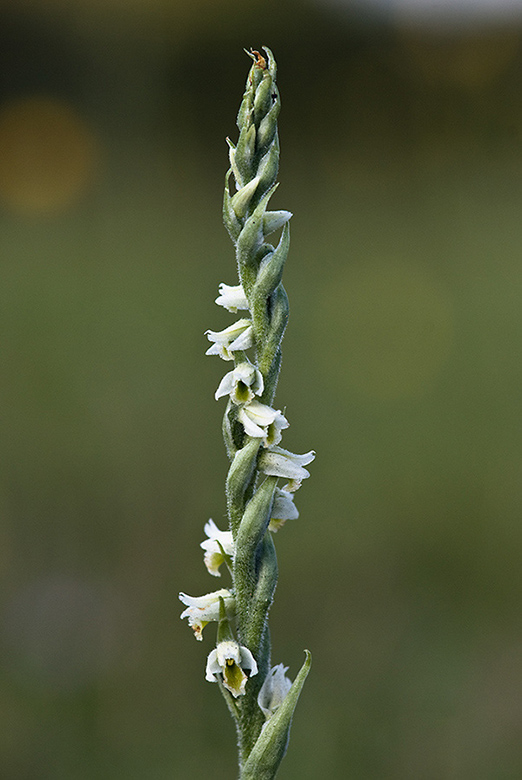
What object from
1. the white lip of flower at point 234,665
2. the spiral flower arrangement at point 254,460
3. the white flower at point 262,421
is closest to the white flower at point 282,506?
the spiral flower arrangement at point 254,460

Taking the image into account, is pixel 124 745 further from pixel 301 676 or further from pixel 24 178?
pixel 24 178

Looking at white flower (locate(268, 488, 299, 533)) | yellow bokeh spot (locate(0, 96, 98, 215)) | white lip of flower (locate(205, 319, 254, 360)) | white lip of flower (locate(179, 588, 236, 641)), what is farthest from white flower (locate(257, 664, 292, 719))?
yellow bokeh spot (locate(0, 96, 98, 215))

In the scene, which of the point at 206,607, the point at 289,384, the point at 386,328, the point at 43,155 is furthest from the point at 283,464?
the point at 43,155

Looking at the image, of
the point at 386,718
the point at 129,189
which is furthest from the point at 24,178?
the point at 386,718

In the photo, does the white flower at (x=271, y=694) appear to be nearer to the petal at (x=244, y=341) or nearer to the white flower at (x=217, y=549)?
the white flower at (x=217, y=549)

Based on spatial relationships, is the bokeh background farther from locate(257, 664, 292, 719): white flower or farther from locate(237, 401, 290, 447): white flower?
locate(237, 401, 290, 447): white flower
